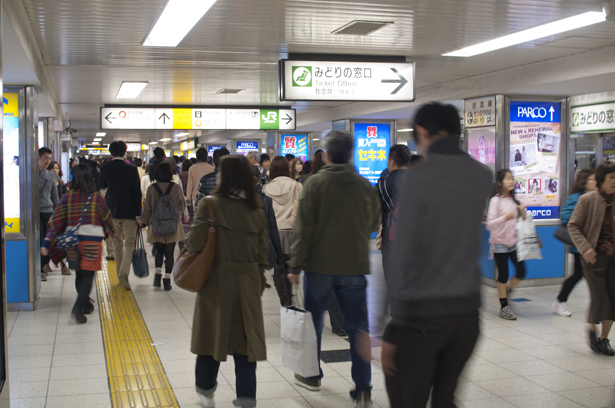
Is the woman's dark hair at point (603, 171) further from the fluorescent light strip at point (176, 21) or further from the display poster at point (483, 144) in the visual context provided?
the display poster at point (483, 144)

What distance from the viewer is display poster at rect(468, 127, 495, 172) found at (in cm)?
→ 845

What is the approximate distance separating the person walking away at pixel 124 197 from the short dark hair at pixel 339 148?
4320mm

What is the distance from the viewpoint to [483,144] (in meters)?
8.65

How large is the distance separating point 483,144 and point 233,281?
6268 millimetres

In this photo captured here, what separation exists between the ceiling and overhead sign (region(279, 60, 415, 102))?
0.20 meters

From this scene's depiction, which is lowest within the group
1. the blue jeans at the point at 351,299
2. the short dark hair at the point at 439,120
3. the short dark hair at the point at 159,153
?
the blue jeans at the point at 351,299

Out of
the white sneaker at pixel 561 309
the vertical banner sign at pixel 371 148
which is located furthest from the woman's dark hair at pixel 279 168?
the vertical banner sign at pixel 371 148

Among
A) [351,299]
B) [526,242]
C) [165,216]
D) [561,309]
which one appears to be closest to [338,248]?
[351,299]

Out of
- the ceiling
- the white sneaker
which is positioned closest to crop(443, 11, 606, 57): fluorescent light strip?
the ceiling

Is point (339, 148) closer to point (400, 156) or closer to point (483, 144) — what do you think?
point (400, 156)

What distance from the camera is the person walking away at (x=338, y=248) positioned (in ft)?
11.6

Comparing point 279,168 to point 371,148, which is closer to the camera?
point 279,168

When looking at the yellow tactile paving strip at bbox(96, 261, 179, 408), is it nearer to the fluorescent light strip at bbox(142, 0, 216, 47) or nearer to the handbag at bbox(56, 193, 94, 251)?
the handbag at bbox(56, 193, 94, 251)

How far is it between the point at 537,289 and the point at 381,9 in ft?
16.0
